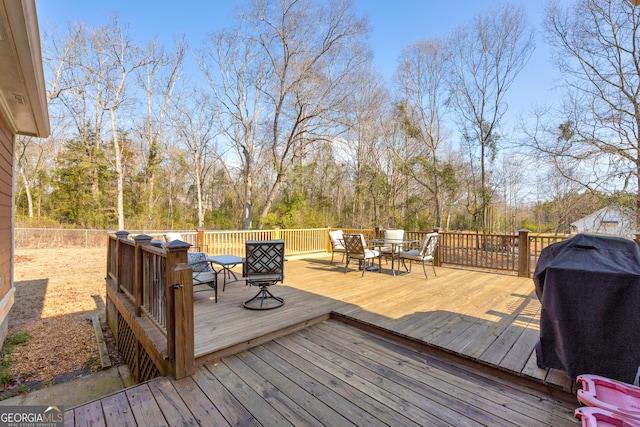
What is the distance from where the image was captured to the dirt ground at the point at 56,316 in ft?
13.0

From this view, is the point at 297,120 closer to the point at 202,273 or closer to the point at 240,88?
the point at 240,88

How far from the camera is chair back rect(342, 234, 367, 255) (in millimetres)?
5508

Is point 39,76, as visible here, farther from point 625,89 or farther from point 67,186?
point 67,186

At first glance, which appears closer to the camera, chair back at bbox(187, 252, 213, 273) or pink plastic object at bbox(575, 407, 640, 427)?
pink plastic object at bbox(575, 407, 640, 427)

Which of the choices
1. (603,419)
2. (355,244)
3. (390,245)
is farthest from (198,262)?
(603,419)

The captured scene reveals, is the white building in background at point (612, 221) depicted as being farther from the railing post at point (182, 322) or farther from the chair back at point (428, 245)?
the railing post at point (182, 322)

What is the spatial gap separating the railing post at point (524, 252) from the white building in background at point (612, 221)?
3604 mm

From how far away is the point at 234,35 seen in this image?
12094 millimetres

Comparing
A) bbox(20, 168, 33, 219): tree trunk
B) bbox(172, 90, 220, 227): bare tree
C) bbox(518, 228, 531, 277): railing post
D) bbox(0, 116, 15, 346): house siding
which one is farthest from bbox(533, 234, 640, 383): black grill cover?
bbox(20, 168, 33, 219): tree trunk

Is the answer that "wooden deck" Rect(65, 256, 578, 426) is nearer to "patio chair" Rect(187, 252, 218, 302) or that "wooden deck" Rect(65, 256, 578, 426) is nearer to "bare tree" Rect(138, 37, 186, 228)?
"patio chair" Rect(187, 252, 218, 302)

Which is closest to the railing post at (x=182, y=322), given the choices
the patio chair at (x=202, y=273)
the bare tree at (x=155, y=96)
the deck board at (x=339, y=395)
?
the deck board at (x=339, y=395)

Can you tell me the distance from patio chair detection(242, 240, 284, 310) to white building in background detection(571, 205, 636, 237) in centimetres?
860

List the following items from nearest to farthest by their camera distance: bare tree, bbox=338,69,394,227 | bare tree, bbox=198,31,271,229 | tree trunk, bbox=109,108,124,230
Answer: bare tree, bbox=198,31,271,229
bare tree, bbox=338,69,394,227
tree trunk, bbox=109,108,124,230

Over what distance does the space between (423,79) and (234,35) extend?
863 centimetres
